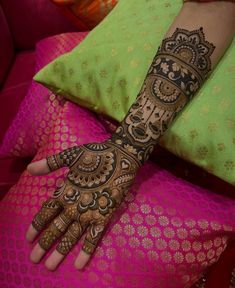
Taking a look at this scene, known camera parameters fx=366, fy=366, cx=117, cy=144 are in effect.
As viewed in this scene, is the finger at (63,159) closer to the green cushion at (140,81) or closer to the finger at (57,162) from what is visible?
the finger at (57,162)

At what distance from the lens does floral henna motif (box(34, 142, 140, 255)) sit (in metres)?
0.65

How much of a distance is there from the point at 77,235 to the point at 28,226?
11cm

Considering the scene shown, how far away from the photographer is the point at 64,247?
664 mm

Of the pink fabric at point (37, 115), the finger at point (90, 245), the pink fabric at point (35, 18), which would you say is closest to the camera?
the finger at point (90, 245)

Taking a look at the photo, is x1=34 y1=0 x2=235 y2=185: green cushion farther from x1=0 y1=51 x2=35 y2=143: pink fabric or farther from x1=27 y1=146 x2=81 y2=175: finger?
x1=0 y1=51 x2=35 y2=143: pink fabric

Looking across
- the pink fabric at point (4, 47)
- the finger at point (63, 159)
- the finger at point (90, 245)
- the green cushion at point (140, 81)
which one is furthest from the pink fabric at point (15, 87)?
the finger at point (90, 245)

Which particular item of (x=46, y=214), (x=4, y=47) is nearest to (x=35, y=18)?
(x=4, y=47)

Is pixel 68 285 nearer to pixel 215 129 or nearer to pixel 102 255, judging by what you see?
pixel 102 255

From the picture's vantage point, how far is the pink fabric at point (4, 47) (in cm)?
133

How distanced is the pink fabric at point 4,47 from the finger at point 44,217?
0.80m

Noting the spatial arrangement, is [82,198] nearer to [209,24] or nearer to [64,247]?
[64,247]

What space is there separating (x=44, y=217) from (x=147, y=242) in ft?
0.64

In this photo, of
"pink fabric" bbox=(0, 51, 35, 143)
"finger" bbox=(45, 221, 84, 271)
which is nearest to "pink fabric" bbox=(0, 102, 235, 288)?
"finger" bbox=(45, 221, 84, 271)

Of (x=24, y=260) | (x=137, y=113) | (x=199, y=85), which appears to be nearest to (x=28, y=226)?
(x=24, y=260)
